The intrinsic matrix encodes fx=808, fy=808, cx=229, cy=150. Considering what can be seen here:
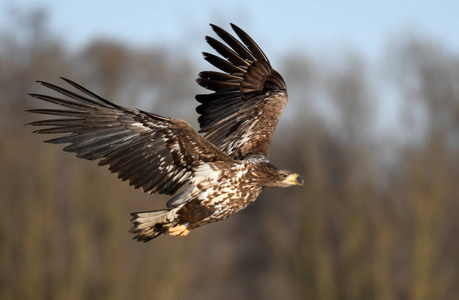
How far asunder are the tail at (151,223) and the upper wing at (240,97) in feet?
5.27

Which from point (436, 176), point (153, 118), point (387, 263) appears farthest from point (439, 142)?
point (153, 118)

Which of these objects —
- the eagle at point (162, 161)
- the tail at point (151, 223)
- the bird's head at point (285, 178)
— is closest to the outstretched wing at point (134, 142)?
the eagle at point (162, 161)

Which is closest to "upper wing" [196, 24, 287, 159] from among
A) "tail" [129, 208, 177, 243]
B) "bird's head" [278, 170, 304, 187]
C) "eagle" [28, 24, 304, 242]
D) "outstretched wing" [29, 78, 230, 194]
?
"eagle" [28, 24, 304, 242]

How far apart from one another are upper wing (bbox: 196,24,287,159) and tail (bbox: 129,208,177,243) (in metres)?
1.61

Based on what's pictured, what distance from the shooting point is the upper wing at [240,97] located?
8.62 metres

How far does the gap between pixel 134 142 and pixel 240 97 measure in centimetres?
216

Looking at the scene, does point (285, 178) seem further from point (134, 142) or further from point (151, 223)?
point (134, 142)

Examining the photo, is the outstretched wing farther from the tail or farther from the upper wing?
the upper wing

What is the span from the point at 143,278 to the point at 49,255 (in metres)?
3.02

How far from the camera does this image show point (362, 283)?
2484cm

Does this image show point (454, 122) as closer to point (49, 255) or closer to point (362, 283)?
point (362, 283)

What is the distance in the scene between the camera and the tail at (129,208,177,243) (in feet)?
23.3

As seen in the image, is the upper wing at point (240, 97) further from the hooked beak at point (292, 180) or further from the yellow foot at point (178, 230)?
the yellow foot at point (178, 230)

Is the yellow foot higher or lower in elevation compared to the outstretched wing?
lower
